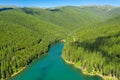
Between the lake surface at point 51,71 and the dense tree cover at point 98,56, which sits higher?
the dense tree cover at point 98,56

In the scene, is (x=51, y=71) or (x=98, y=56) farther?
(x=51, y=71)

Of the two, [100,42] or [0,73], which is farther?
[100,42]

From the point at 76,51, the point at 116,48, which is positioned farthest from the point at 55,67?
the point at 116,48

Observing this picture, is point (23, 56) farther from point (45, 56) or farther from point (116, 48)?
point (116, 48)

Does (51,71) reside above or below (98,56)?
below

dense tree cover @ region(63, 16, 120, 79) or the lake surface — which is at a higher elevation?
dense tree cover @ region(63, 16, 120, 79)

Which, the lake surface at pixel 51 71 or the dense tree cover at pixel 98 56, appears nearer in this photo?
the dense tree cover at pixel 98 56

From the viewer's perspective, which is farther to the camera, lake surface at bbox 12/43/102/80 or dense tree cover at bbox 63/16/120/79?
lake surface at bbox 12/43/102/80

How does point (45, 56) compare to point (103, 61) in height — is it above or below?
below
